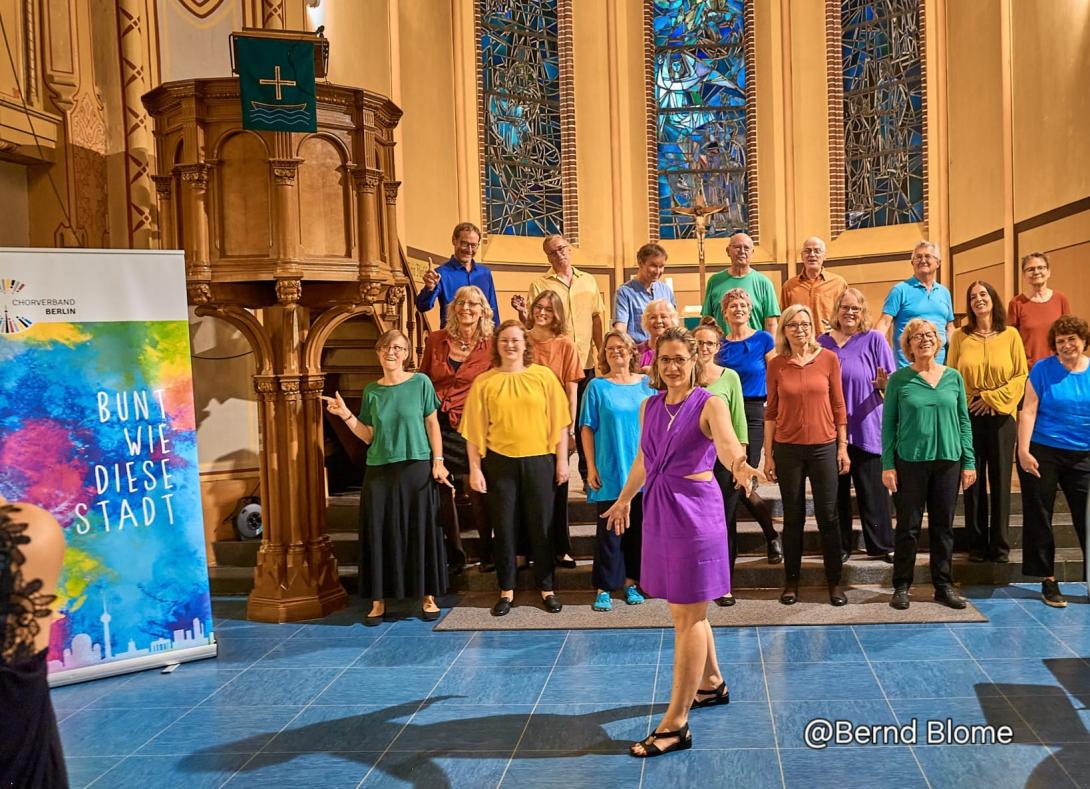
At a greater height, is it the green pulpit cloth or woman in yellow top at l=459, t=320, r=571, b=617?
the green pulpit cloth

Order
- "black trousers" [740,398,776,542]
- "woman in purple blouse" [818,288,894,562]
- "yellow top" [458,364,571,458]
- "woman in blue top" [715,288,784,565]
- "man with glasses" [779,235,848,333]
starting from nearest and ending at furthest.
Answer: "yellow top" [458,364,571,458] < "woman in purple blouse" [818,288,894,562] < "woman in blue top" [715,288,784,565] < "black trousers" [740,398,776,542] < "man with glasses" [779,235,848,333]

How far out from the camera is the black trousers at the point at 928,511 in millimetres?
5477

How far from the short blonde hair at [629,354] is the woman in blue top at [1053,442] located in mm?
2105

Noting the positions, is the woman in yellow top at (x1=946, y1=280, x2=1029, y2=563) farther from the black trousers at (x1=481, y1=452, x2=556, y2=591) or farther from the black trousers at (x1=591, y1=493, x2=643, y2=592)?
the black trousers at (x1=481, y1=452, x2=556, y2=591)

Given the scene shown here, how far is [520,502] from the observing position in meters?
5.94

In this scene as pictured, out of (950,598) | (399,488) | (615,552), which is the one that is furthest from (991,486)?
(399,488)

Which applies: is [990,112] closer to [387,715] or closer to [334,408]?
[334,408]

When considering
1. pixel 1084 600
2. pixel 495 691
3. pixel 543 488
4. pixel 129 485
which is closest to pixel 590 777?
pixel 495 691

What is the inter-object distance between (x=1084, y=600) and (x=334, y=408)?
13.8 feet

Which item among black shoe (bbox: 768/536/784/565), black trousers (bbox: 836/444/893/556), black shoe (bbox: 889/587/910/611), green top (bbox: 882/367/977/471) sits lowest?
black shoe (bbox: 889/587/910/611)

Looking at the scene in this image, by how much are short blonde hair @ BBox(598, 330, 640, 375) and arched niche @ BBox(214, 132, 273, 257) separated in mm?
1957

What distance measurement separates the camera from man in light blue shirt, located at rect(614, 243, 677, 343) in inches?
254

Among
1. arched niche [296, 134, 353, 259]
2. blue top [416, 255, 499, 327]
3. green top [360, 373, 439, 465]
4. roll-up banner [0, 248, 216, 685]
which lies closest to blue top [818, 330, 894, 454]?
blue top [416, 255, 499, 327]

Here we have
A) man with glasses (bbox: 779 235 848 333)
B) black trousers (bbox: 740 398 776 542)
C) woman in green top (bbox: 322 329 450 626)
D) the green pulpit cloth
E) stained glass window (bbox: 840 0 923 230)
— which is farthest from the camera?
stained glass window (bbox: 840 0 923 230)
